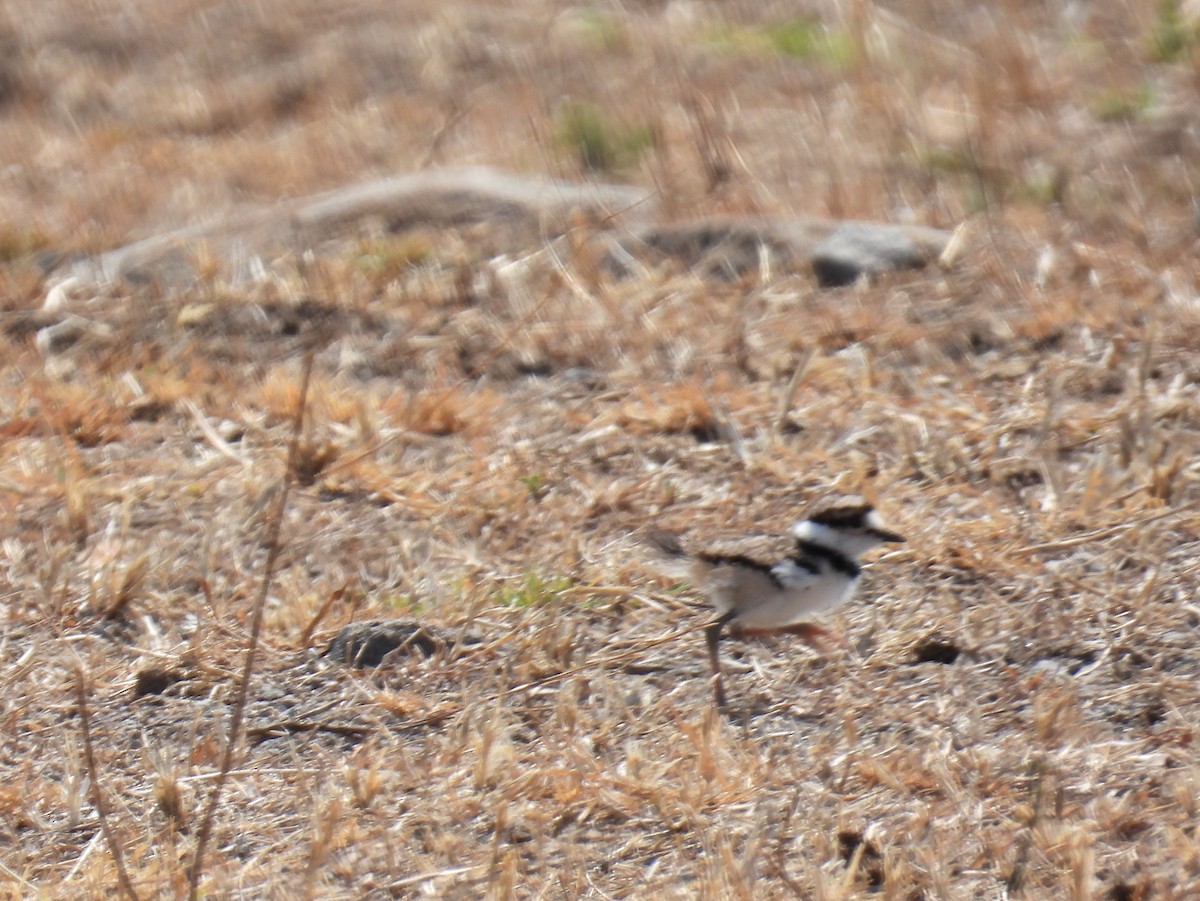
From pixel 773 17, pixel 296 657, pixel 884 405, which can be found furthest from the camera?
pixel 773 17

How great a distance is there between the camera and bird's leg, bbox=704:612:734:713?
4688 millimetres

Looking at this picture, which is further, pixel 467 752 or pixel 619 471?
pixel 619 471

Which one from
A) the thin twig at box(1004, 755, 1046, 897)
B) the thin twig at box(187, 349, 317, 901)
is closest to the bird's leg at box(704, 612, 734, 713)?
the thin twig at box(1004, 755, 1046, 897)

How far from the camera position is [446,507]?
5816 mm

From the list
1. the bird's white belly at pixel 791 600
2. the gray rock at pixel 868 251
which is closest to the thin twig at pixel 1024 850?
the bird's white belly at pixel 791 600

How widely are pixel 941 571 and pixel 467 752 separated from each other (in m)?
1.71

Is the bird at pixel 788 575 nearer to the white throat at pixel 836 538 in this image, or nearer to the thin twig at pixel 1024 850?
the white throat at pixel 836 538

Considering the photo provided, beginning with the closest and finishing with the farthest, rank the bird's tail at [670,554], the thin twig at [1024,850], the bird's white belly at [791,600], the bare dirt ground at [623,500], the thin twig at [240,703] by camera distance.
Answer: the thin twig at [240,703]
the thin twig at [1024,850]
the bare dirt ground at [623,500]
the bird's white belly at [791,600]
the bird's tail at [670,554]

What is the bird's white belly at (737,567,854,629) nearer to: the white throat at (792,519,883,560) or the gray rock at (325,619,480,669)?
the white throat at (792,519,883,560)

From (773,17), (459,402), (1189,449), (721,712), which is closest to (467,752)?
(721,712)

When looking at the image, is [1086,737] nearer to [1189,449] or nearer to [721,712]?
[721,712]

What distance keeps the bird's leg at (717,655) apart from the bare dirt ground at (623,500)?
0.09 m

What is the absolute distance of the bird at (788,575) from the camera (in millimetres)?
4676

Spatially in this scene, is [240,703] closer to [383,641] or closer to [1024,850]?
[383,641]
